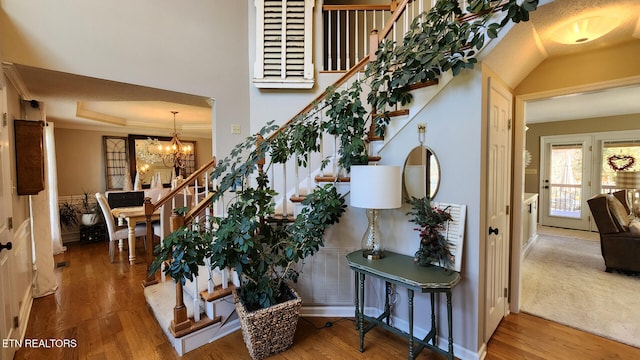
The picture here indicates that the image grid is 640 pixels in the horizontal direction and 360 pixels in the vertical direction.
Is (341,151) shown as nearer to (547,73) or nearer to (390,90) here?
(390,90)

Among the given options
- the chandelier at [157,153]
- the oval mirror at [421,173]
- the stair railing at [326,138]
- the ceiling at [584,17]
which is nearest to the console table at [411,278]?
the oval mirror at [421,173]

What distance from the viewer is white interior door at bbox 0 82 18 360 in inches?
68.9

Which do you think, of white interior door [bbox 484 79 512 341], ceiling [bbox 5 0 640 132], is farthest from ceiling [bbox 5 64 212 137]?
white interior door [bbox 484 79 512 341]

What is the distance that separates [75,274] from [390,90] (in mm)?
4542

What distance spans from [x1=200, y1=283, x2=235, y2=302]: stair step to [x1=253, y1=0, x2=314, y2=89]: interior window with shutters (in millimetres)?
2325

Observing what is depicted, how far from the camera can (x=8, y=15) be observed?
2.06m

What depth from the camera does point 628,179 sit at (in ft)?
16.8

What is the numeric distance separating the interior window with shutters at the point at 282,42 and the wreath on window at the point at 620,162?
645 cm

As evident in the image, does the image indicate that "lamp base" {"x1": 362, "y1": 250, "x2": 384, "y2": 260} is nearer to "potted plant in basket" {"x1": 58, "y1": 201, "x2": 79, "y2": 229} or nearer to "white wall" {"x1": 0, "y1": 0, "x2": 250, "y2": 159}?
"white wall" {"x1": 0, "y1": 0, "x2": 250, "y2": 159}

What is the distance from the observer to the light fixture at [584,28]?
5.81 ft

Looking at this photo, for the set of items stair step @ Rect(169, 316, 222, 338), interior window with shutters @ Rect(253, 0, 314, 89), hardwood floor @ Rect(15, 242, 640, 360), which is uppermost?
interior window with shutters @ Rect(253, 0, 314, 89)

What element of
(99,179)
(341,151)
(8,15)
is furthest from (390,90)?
(99,179)

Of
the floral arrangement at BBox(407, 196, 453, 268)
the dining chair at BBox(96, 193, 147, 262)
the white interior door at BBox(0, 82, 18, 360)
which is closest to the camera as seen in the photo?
the white interior door at BBox(0, 82, 18, 360)

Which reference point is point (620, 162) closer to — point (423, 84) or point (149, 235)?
point (423, 84)
